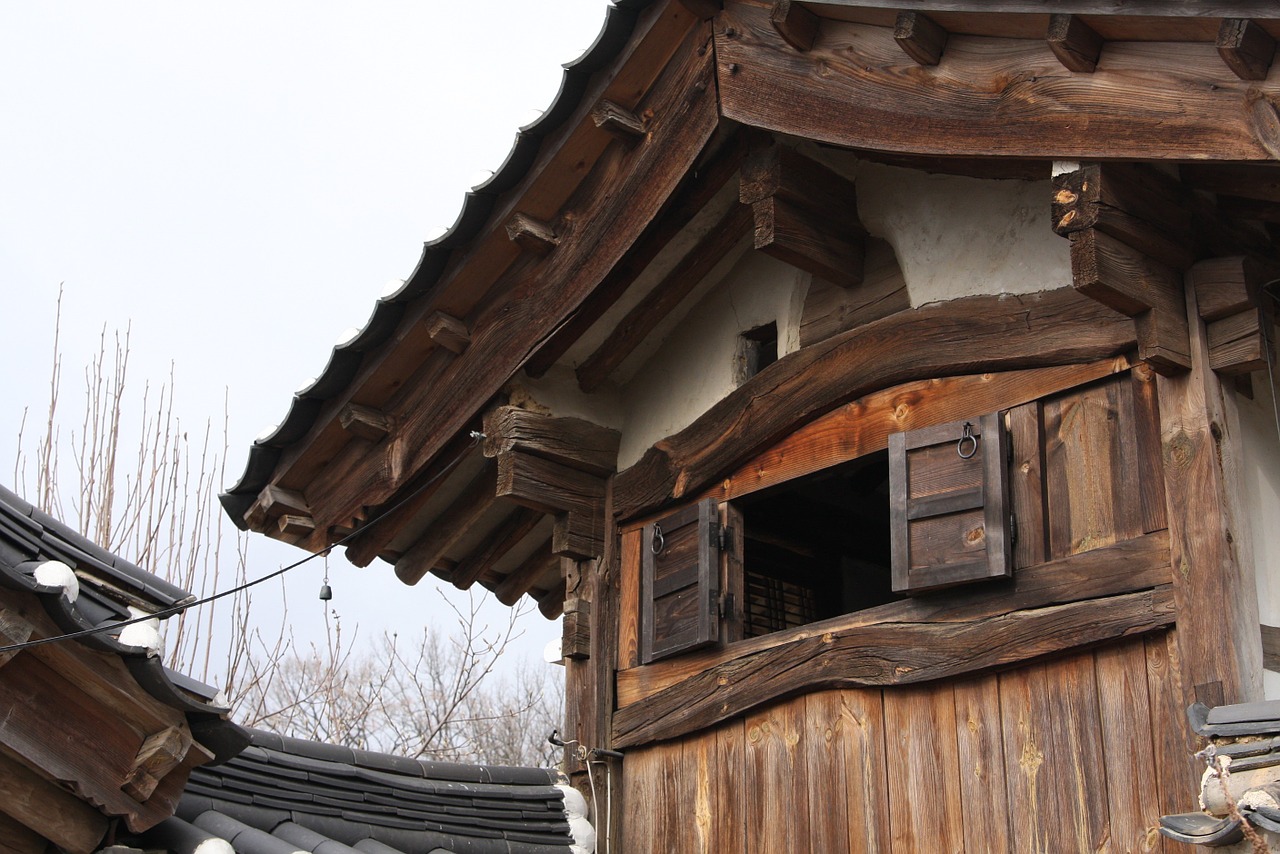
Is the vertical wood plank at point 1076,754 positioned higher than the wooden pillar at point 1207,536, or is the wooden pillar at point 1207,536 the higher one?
the wooden pillar at point 1207,536

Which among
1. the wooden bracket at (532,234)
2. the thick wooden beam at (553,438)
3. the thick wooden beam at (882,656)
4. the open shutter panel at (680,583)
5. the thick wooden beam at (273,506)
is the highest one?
the wooden bracket at (532,234)

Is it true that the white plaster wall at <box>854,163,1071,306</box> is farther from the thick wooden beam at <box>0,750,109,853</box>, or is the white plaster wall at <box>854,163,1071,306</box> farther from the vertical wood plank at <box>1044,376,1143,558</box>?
the thick wooden beam at <box>0,750,109,853</box>

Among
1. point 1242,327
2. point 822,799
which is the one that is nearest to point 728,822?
point 822,799

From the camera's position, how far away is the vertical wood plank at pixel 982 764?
475 cm

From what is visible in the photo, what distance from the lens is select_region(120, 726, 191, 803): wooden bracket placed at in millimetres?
4859

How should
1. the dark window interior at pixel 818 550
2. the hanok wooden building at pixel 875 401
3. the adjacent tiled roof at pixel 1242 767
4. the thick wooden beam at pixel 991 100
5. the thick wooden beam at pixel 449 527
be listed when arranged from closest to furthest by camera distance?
the adjacent tiled roof at pixel 1242 767, the thick wooden beam at pixel 991 100, the hanok wooden building at pixel 875 401, the thick wooden beam at pixel 449 527, the dark window interior at pixel 818 550

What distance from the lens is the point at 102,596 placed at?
5086 millimetres

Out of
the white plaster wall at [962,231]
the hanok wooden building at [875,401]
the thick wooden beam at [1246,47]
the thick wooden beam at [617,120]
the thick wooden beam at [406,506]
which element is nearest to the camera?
the thick wooden beam at [1246,47]

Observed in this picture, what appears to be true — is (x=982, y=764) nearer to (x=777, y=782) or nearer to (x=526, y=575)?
(x=777, y=782)

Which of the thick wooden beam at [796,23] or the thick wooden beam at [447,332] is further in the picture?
the thick wooden beam at [447,332]

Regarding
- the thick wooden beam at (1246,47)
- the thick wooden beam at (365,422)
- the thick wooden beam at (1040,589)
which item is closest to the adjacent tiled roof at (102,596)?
the thick wooden beam at (365,422)

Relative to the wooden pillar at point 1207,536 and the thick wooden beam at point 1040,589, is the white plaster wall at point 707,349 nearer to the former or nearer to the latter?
the thick wooden beam at point 1040,589

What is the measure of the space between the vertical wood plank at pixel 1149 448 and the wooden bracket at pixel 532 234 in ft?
8.83

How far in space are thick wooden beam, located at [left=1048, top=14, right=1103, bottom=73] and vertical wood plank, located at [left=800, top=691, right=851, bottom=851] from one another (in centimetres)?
252
